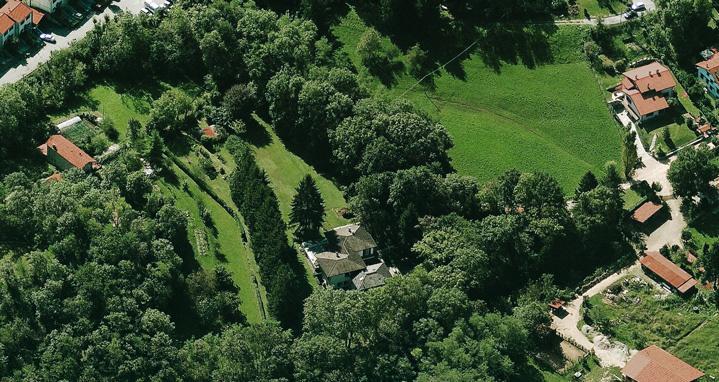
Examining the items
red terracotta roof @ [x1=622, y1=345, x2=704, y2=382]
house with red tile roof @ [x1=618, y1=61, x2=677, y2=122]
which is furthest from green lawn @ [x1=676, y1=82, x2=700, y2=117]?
red terracotta roof @ [x1=622, y1=345, x2=704, y2=382]

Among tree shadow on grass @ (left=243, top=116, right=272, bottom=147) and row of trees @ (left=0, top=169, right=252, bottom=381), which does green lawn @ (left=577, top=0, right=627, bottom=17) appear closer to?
tree shadow on grass @ (left=243, top=116, right=272, bottom=147)

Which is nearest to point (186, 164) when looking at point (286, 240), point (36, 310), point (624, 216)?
point (286, 240)

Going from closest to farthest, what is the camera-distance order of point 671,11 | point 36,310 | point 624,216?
point 36,310 → point 624,216 → point 671,11

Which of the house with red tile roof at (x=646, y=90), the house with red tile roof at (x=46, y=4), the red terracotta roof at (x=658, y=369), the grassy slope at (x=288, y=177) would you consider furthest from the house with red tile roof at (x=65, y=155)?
the house with red tile roof at (x=646, y=90)

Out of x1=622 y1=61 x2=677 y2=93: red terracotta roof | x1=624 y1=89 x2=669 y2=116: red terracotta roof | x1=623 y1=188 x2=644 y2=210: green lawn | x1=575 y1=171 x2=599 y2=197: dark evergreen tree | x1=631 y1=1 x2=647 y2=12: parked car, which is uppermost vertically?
x1=631 y1=1 x2=647 y2=12: parked car

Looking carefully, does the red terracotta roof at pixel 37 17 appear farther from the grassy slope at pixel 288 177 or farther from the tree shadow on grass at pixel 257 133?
the grassy slope at pixel 288 177

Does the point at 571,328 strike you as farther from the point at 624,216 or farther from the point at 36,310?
the point at 36,310
